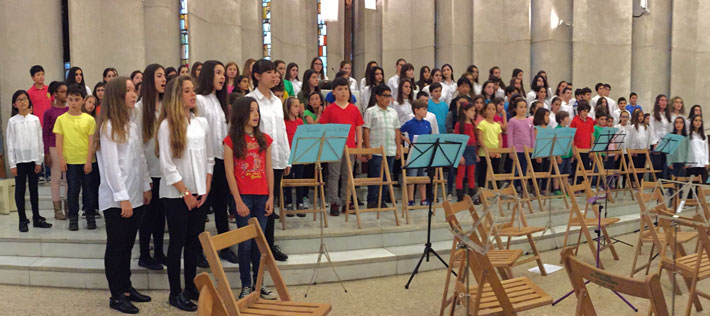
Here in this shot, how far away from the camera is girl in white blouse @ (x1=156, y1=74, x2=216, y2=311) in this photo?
13.7 ft

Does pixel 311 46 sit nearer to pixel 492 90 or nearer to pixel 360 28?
pixel 360 28

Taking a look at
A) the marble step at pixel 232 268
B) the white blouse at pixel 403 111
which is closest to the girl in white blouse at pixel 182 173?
the marble step at pixel 232 268

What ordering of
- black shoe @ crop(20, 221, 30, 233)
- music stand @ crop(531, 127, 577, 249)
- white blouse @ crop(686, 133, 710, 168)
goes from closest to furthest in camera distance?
black shoe @ crop(20, 221, 30, 233) < music stand @ crop(531, 127, 577, 249) < white blouse @ crop(686, 133, 710, 168)

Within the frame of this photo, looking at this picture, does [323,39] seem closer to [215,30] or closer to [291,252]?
[215,30]

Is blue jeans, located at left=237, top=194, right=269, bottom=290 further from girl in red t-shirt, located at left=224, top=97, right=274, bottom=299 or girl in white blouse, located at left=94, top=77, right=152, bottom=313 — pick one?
girl in white blouse, located at left=94, top=77, right=152, bottom=313

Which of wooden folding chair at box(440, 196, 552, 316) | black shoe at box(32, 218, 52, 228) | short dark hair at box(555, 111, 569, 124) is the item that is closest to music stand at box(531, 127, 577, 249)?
short dark hair at box(555, 111, 569, 124)

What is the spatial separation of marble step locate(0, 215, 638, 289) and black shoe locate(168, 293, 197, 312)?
639 millimetres

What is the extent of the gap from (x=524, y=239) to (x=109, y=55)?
25.8 ft

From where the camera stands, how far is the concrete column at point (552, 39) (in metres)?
14.6

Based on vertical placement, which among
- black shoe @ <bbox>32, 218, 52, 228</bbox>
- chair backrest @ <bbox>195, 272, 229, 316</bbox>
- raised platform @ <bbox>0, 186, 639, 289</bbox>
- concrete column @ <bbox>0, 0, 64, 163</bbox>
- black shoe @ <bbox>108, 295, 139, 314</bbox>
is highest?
concrete column @ <bbox>0, 0, 64, 163</bbox>

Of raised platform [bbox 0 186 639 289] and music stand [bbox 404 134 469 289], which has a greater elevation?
music stand [bbox 404 134 469 289]

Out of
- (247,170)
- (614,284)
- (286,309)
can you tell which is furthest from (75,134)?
(614,284)

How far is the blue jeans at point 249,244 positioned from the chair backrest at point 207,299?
5.78ft

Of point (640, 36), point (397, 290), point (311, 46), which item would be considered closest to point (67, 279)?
point (397, 290)
